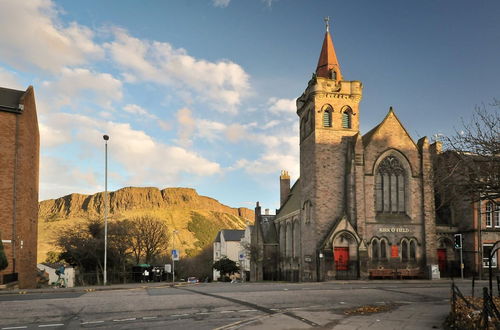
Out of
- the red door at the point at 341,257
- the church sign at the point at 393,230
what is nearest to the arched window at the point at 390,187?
the church sign at the point at 393,230

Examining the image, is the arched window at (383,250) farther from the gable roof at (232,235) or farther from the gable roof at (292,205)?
the gable roof at (232,235)

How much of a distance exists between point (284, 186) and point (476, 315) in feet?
184

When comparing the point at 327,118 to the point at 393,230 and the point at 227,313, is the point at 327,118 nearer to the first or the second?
the point at 393,230

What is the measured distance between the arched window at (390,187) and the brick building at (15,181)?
2996 cm

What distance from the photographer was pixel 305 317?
46.5 ft

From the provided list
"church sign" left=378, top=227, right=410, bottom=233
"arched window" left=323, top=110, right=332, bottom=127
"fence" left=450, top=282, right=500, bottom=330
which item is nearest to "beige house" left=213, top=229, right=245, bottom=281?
"arched window" left=323, top=110, right=332, bottom=127

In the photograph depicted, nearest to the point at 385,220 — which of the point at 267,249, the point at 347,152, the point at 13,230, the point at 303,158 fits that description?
the point at 347,152

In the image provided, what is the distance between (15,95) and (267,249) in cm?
3328

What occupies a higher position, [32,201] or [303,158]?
[303,158]

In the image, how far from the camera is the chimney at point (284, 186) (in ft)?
216

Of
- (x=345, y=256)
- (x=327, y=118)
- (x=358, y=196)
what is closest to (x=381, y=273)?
(x=345, y=256)

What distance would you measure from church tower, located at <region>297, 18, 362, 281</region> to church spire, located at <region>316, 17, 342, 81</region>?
0.49 feet

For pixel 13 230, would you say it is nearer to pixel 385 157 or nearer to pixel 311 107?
pixel 311 107

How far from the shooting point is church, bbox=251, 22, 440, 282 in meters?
42.2
